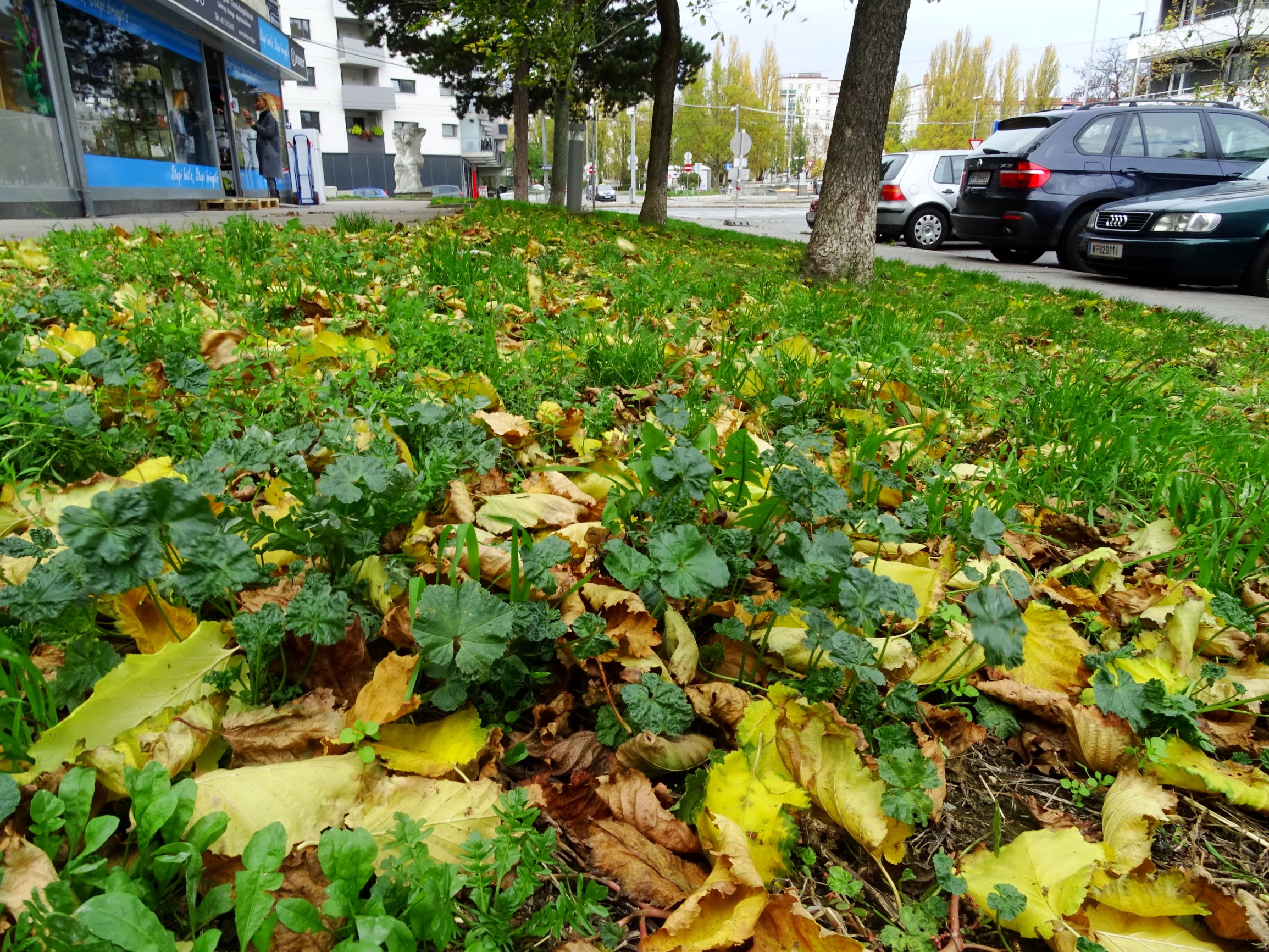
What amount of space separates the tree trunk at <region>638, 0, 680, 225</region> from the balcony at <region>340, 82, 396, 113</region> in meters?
46.2

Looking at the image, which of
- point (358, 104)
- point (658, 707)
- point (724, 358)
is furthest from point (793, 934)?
point (358, 104)

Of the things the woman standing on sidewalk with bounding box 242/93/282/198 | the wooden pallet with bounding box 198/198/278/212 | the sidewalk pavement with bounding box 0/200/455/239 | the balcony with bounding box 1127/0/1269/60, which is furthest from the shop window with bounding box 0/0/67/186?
the balcony with bounding box 1127/0/1269/60

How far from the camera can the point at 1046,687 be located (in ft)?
4.75

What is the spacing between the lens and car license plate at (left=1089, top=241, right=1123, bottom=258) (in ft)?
27.2

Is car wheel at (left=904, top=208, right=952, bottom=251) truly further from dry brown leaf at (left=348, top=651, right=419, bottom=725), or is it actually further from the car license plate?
dry brown leaf at (left=348, top=651, right=419, bottom=725)

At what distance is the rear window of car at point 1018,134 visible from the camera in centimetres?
1010

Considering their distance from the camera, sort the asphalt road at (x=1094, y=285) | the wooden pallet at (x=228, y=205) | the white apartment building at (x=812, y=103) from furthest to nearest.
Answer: the white apartment building at (x=812, y=103), the wooden pallet at (x=228, y=205), the asphalt road at (x=1094, y=285)

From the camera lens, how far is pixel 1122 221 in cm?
825

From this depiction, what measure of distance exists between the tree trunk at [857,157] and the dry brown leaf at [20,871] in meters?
6.32

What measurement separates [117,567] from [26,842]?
0.32 meters

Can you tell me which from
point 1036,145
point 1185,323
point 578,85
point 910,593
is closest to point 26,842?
point 910,593

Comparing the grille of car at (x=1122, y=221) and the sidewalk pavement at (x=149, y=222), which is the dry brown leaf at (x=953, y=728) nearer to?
the sidewalk pavement at (x=149, y=222)

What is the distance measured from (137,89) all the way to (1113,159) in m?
15.6

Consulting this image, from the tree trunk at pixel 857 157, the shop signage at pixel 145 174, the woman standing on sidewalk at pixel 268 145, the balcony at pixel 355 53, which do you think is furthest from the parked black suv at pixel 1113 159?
the balcony at pixel 355 53
